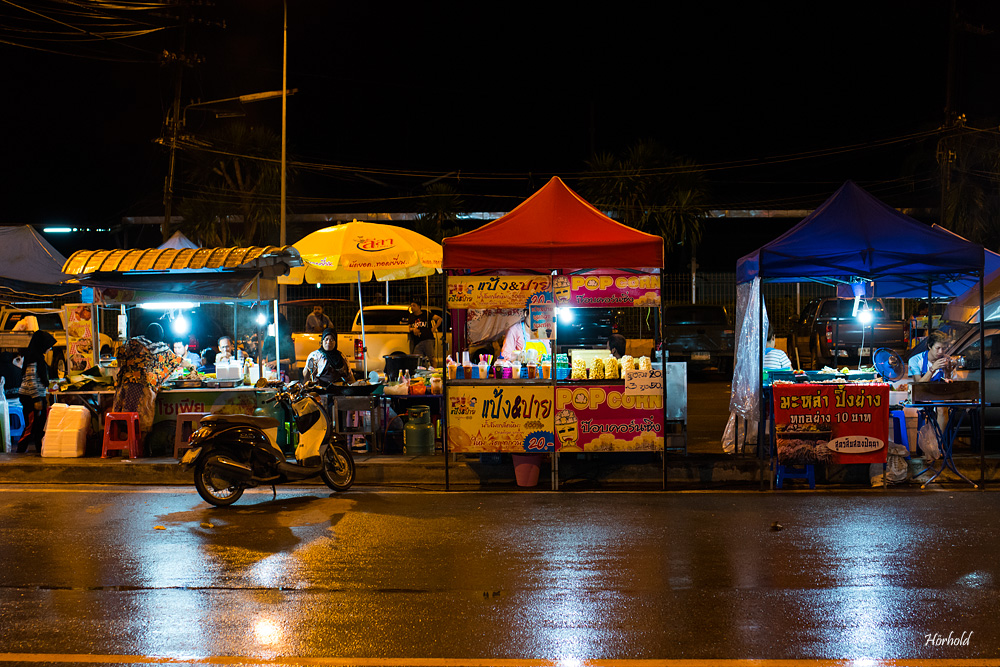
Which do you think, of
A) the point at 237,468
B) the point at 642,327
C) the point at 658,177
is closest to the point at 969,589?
the point at 237,468

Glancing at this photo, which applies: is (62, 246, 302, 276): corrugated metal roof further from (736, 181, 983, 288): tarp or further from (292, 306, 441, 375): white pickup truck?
(736, 181, 983, 288): tarp

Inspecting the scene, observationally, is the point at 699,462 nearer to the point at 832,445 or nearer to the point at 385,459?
the point at 832,445

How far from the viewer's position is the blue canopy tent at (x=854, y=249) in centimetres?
935

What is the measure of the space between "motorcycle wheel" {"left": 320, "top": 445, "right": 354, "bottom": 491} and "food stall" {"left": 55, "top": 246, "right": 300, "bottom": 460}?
2278mm

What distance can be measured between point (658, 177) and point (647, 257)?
1933cm

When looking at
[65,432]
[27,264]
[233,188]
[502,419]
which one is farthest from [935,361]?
[233,188]

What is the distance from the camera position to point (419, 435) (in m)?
10.8

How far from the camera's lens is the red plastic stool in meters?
10.9

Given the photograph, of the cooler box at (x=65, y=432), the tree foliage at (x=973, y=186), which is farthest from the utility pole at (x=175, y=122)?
the tree foliage at (x=973, y=186)

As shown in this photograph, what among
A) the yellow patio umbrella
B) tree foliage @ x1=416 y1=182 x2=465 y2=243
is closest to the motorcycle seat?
the yellow patio umbrella

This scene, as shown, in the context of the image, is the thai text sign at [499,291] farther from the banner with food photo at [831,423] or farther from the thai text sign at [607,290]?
the banner with food photo at [831,423]

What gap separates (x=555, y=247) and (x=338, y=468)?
3.54 m

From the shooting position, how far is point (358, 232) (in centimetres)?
1353

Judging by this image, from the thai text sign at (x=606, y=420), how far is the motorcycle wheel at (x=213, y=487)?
3.63 meters
